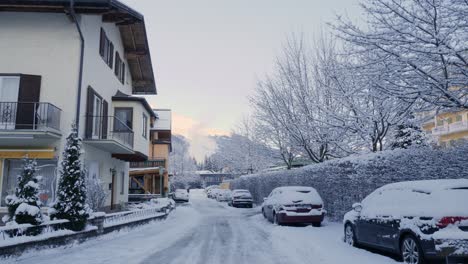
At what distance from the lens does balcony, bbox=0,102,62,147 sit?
14605 mm

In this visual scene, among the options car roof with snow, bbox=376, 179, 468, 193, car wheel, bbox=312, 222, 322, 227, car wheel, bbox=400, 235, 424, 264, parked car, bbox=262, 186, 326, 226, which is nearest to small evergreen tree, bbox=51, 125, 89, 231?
parked car, bbox=262, 186, 326, 226

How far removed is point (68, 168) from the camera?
11.9 meters

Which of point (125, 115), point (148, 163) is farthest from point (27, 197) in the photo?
point (148, 163)

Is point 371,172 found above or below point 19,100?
below

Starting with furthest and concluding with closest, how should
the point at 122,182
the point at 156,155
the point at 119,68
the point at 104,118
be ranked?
the point at 156,155 < the point at 122,182 < the point at 119,68 < the point at 104,118

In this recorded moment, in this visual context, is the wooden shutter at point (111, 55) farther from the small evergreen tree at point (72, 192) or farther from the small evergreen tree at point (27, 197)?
the small evergreen tree at point (27, 197)

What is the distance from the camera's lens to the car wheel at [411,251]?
709 cm

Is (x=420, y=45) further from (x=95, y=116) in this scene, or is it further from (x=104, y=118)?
Answer: (x=104, y=118)

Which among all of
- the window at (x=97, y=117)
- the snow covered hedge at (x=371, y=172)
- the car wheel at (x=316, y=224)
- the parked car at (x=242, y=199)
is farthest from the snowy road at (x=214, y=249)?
the parked car at (x=242, y=199)

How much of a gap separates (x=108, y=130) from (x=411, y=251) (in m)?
15.9

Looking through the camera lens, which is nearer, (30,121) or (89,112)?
(30,121)

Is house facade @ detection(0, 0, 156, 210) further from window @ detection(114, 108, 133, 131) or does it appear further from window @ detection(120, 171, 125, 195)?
window @ detection(120, 171, 125, 195)

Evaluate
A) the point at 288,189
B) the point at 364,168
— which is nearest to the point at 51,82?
the point at 288,189

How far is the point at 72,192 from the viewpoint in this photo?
11625mm
